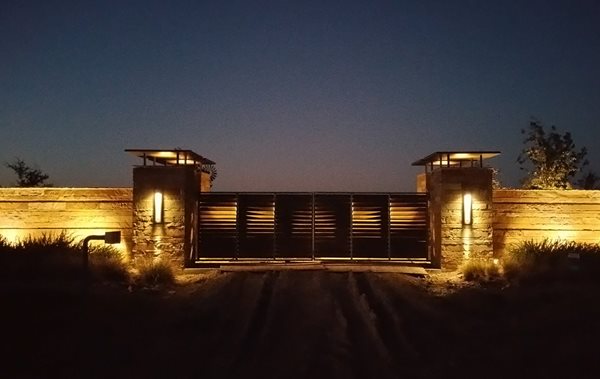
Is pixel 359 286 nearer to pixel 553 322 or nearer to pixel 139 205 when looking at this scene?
pixel 553 322

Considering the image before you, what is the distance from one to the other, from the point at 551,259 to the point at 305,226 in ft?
20.7

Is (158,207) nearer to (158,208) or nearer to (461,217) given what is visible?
(158,208)

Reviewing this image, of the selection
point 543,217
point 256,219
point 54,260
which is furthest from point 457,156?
point 54,260

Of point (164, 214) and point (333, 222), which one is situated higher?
point (164, 214)

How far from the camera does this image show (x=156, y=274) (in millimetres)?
11617

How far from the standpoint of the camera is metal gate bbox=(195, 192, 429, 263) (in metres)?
13.4

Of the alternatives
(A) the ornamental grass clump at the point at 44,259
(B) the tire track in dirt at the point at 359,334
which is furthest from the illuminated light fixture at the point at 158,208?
(B) the tire track in dirt at the point at 359,334

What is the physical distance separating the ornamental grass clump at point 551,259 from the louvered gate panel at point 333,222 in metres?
4.16

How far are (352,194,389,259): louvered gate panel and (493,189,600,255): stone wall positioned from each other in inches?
120

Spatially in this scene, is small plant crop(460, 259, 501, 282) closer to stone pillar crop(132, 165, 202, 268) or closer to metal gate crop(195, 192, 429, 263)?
metal gate crop(195, 192, 429, 263)

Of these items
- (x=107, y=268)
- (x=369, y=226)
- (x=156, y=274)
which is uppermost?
(x=369, y=226)

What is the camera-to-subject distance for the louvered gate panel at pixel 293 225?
13.5 meters

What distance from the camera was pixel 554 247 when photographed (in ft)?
42.0

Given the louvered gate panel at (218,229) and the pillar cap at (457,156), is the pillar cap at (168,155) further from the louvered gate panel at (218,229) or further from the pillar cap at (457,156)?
A: the pillar cap at (457,156)
